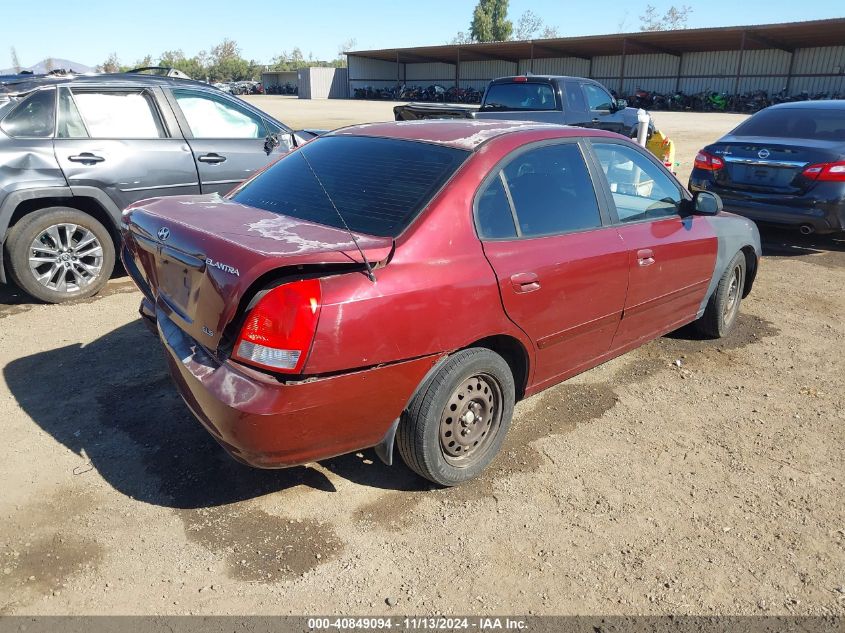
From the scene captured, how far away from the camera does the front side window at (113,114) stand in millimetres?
5598

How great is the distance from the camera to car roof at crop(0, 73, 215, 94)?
5.57 metres

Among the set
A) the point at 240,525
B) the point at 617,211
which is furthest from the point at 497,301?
the point at 240,525

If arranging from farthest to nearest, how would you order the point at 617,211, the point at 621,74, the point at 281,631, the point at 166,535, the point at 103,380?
the point at 621,74 < the point at 103,380 < the point at 617,211 < the point at 166,535 < the point at 281,631

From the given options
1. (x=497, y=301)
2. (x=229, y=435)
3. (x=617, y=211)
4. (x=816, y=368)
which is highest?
(x=617, y=211)

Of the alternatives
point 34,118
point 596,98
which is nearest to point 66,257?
point 34,118

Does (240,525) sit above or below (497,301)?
below

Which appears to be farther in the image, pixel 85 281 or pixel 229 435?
pixel 85 281

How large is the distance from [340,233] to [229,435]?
0.96 m

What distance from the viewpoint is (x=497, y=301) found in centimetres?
298

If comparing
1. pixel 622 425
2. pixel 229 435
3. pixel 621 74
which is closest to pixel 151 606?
pixel 229 435

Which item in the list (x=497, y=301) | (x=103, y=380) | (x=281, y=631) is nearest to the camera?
(x=281, y=631)

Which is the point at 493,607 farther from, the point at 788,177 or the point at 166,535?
the point at 788,177

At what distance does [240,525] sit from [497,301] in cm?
152

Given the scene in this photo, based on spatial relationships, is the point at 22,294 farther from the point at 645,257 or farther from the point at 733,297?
the point at 733,297
